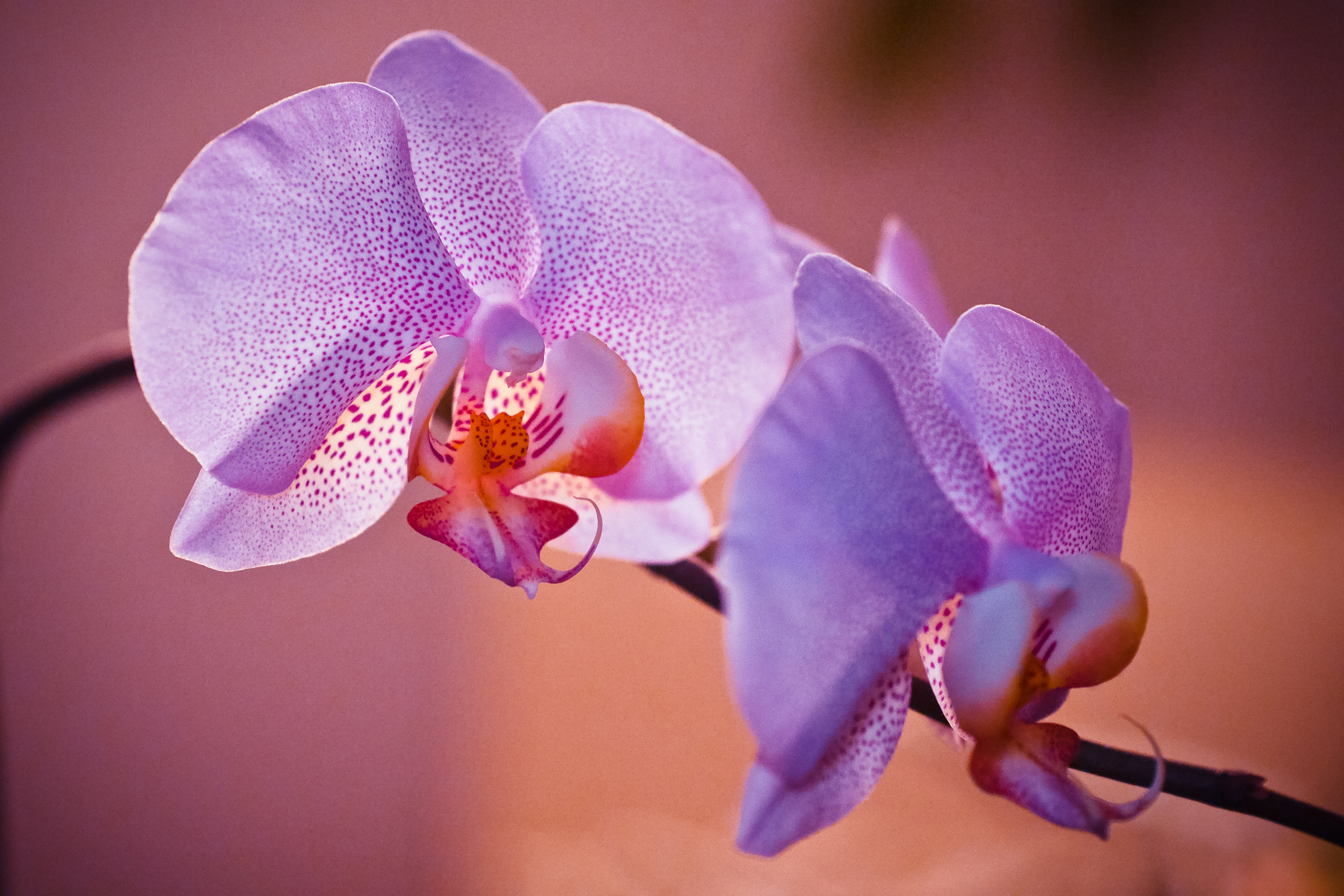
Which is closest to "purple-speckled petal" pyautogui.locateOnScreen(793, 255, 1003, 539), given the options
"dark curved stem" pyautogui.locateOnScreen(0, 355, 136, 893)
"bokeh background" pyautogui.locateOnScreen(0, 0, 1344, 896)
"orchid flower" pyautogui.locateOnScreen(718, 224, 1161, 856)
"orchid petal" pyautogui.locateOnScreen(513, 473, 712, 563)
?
"orchid flower" pyautogui.locateOnScreen(718, 224, 1161, 856)

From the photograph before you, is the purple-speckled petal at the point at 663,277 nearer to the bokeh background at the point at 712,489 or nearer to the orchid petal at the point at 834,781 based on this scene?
the orchid petal at the point at 834,781

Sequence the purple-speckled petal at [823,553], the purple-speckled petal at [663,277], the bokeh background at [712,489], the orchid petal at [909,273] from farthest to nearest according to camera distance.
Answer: the bokeh background at [712,489], the orchid petal at [909,273], the purple-speckled petal at [663,277], the purple-speckled petal at [823,553]

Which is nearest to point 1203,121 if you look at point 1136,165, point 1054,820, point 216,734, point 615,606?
point 1136,165

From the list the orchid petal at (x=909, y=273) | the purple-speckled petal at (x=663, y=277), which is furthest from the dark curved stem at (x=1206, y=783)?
the orchid petal at (x=909, y=273)

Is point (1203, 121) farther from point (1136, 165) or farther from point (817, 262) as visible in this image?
point (817, 262)

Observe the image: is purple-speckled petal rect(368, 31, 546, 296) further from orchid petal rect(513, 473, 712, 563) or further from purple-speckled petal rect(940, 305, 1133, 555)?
purple-speckled petal rect(940, 305, 1133, 555)

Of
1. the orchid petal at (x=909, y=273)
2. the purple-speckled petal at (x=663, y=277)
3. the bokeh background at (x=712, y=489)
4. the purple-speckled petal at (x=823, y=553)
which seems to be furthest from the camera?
the bokeh background at (x=712, y=489)

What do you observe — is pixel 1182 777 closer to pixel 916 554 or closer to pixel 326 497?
pixel 916 554
